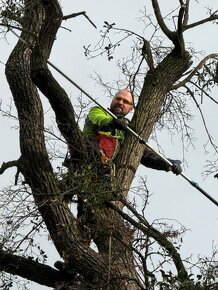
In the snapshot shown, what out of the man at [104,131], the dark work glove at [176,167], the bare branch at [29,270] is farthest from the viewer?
the dark work glove at [176,167]

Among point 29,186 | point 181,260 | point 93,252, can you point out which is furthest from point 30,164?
point 181,260

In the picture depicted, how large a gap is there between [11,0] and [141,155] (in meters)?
1.67

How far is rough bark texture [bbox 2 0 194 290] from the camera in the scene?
8289 millimetres

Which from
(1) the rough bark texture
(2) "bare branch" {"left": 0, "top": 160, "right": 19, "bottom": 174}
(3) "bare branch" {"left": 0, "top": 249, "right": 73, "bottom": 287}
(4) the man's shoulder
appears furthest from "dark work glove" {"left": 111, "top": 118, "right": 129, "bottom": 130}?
(3) "bare branch" {"left": 0, "top": 249, "right": 73, "bottom": 287}

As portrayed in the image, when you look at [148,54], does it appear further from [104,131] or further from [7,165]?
[7,165]

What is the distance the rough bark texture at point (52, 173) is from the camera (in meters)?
8.29

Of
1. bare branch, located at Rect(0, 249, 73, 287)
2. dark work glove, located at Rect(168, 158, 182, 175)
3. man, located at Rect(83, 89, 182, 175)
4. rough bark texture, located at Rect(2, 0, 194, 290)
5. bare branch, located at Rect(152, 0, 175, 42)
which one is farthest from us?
dark work glove, located at Rect(168, 158, 182, 175)

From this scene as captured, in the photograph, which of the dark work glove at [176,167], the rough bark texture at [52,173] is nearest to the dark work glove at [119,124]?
the rough bark texture at [52,173]

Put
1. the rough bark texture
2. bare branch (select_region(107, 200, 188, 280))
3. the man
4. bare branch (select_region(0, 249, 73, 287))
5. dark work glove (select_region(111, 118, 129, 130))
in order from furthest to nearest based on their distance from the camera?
dark work glove (select_region(111, 118, 129, 130))
the man
bare branch (select_region(0, 249, 73, 287))
the rough bark texture
bare branch (select_region(107, 200, 188, 280))

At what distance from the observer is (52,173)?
27.9 feet

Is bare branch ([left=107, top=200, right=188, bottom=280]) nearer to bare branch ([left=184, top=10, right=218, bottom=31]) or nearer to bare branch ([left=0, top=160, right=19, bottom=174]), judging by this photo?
bare branch ([left=0, top=160, right=19, bottom=174])

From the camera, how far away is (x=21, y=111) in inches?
339

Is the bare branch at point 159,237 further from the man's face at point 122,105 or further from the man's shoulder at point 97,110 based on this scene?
the man's face at point 122,105

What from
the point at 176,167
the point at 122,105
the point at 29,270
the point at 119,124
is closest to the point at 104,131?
the point at 119,124
